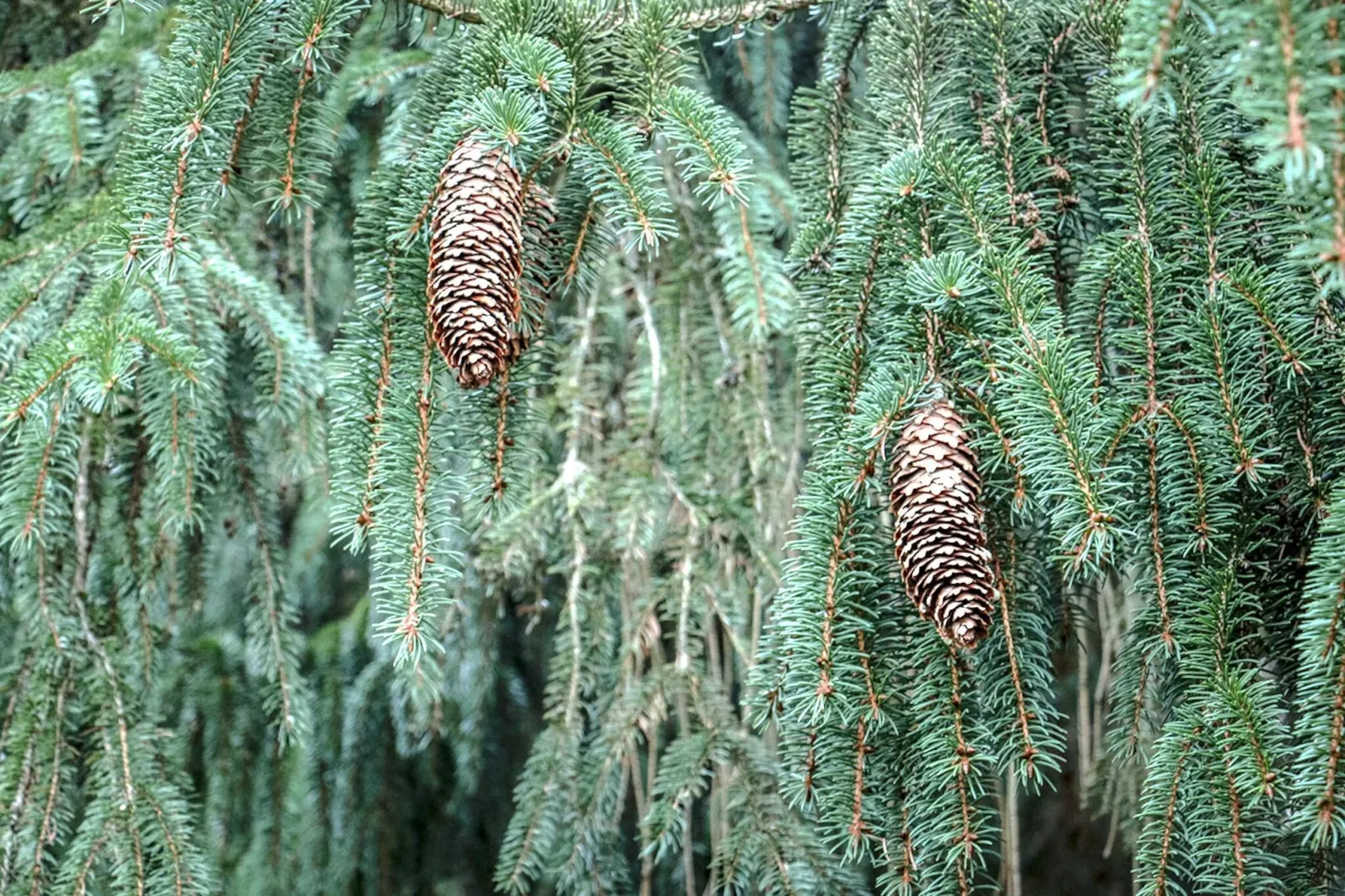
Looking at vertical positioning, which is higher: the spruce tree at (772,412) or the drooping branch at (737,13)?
the drooping branch at (737,13)

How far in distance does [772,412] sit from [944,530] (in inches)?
30.8

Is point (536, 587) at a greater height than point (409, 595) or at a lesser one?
greater

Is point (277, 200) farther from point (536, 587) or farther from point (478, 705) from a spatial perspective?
point (478, 705)

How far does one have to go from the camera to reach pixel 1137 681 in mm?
938

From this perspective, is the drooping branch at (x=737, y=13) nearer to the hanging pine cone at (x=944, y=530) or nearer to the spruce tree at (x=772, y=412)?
the spruce tree at (x=772, y=412)

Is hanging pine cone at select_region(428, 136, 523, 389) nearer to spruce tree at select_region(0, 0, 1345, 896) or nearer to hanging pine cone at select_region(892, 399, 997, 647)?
spruce tree at select_region(0, 0, 1345, 896)

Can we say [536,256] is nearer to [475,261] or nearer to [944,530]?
[475,261]

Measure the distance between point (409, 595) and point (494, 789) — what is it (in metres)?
1.47

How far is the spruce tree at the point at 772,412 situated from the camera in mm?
834

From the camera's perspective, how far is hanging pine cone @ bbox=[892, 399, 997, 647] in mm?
813

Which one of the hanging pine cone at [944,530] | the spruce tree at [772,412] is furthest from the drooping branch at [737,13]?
the hanging pine cone at [944,530]

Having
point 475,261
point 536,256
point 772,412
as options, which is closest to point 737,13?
point 536,256

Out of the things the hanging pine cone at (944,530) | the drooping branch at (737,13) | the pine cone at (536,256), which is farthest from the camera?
the drooping branch at (737,13)

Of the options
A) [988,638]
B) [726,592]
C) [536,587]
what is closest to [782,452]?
[726,592]
